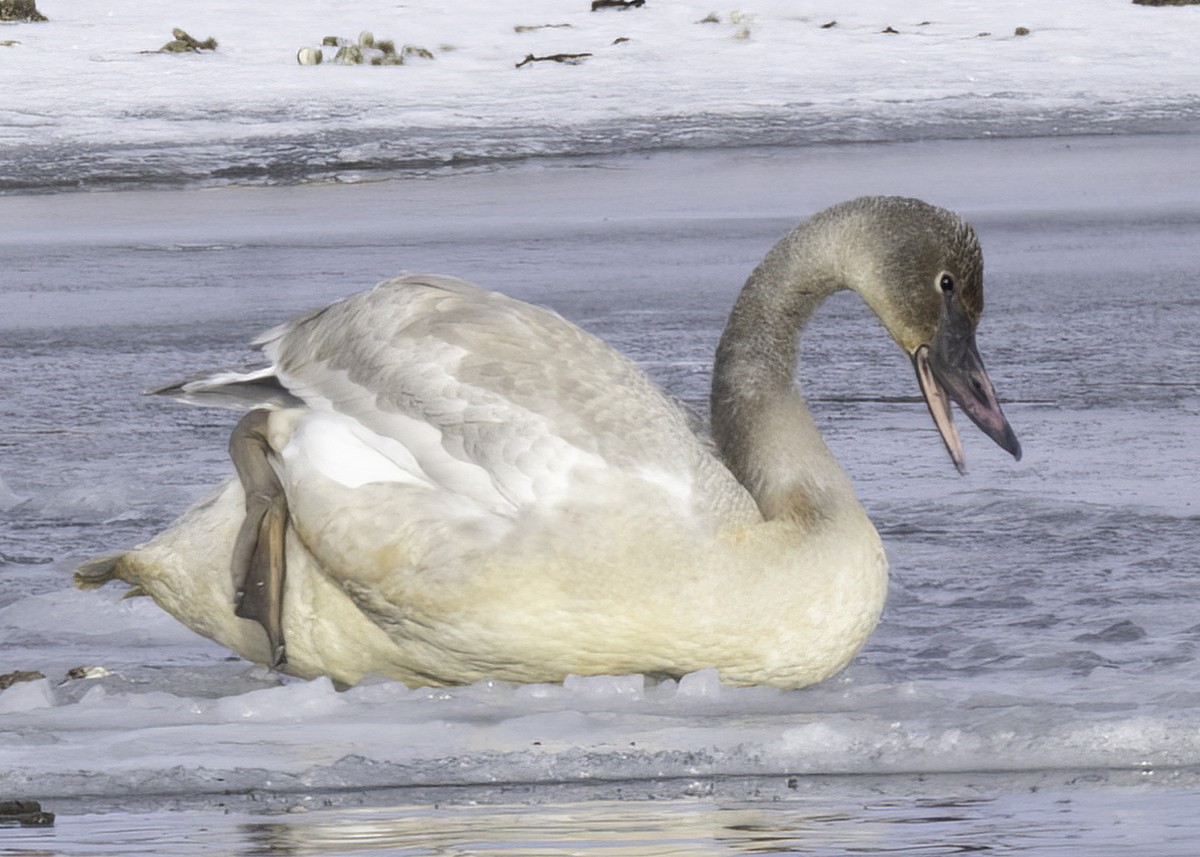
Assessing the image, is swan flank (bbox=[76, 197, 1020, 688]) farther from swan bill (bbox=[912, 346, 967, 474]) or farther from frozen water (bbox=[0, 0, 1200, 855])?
frozen water (bbox=[0, 0, 1200, 855])

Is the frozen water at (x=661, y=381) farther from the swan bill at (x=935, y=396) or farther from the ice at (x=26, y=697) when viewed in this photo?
the swan bill at (x=935, y=396)

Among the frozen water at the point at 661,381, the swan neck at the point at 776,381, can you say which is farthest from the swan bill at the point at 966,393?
the frozen water at the point at 661,381

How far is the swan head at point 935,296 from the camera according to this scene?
13.9 feet

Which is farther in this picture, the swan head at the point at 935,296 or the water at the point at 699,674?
the swan head at the point at 935,296

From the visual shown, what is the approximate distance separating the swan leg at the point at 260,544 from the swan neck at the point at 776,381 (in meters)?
0.88

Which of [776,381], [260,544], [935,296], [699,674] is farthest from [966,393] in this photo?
[260,544]

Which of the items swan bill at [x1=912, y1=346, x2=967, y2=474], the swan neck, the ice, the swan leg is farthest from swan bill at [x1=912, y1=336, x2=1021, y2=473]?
the ice

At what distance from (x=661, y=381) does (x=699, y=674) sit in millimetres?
2819

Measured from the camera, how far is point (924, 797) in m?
3.39

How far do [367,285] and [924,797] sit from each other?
517 cm

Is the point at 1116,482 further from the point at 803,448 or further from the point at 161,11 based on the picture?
the point at 161,11

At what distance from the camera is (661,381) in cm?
678

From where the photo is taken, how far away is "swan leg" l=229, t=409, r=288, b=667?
4277 millimetres

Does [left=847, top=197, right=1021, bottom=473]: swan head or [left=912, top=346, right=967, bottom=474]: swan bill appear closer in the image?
[left=847, top=197, right=1021, bottom=473]: swan head
